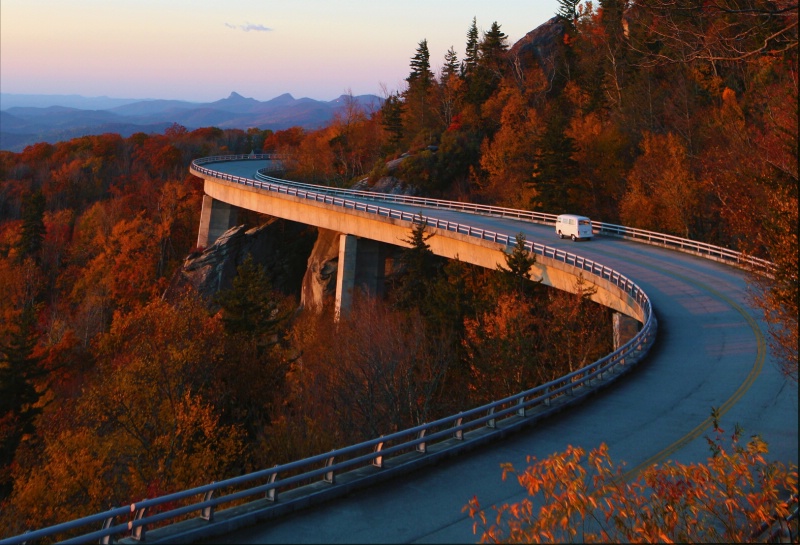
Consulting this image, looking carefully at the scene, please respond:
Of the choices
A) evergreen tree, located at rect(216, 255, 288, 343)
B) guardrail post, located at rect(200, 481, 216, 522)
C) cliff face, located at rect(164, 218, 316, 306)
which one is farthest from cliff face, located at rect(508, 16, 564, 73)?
guardrail post, located at rect(200, 481, 216, 522)

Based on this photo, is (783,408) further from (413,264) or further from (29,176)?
(29,176)

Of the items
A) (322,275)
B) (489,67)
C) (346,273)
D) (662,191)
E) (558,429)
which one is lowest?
(322,275)

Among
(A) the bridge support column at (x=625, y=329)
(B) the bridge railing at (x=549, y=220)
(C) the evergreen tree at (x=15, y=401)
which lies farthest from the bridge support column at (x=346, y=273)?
(A) the bridge support column at (x=625, y=329)

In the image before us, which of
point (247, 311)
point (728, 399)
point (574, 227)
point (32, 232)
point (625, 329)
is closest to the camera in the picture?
point (728, 399)

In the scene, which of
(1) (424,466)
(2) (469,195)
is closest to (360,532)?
(1) (424,466)

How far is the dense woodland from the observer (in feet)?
81.9

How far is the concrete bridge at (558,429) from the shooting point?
1058cm

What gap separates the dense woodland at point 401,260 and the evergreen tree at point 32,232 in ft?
0.86

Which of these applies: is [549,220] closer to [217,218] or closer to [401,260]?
[401,260]

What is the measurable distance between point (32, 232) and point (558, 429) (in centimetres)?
8107

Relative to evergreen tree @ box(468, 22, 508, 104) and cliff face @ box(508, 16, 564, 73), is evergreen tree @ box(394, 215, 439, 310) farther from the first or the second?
cliff face @ box(508, 16, 564, 73)

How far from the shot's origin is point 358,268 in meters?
52.4

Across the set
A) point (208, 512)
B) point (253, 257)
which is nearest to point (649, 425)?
point (208, 512)

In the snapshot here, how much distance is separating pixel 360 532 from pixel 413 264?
34.0 meters
